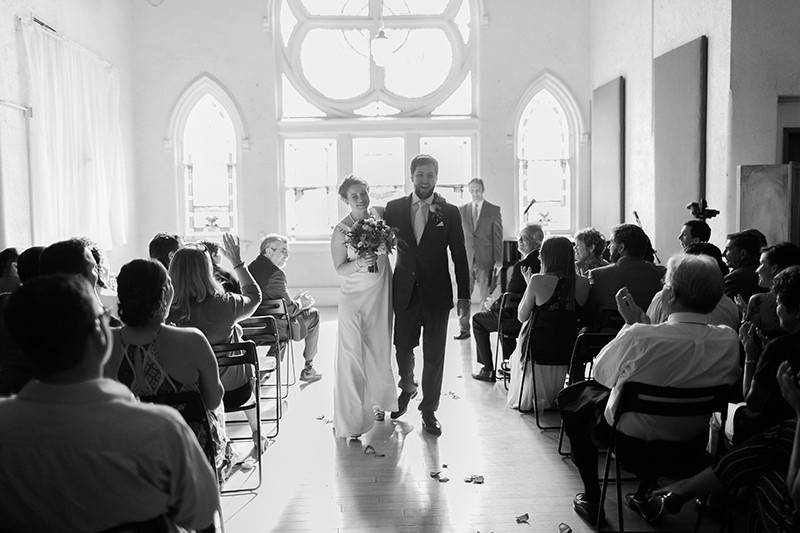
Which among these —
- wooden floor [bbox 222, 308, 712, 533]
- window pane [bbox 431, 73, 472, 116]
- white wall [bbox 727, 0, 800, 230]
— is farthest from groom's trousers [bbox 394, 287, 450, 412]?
window pane [bbox 431, 73, 472, 116]

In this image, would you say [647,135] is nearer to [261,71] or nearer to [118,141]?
[261,71]

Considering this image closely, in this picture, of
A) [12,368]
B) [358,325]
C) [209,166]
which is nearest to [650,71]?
[358,325]

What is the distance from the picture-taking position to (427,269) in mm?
5230

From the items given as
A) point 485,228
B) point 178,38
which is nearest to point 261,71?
point 178,38

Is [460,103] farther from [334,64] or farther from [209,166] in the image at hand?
[209,166]

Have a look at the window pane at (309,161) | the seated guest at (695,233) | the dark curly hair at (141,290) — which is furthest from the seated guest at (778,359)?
the window pane at (309,161)

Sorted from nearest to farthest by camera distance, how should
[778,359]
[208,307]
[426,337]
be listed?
[778,359] < [208,307] < [426,337]

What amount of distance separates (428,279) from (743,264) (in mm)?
2025

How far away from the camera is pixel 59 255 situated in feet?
10.8

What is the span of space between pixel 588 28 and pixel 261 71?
508cm

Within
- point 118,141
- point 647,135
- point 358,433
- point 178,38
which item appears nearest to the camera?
point 358,433

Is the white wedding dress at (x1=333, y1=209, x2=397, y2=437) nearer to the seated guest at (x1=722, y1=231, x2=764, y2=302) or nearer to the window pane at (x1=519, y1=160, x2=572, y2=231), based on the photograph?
the seated guest at (x1=722, y1=231, x2=764, y2=302)

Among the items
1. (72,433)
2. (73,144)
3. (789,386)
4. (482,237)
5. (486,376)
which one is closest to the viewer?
(72,433)

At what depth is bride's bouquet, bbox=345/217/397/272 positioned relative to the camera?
4.98m
